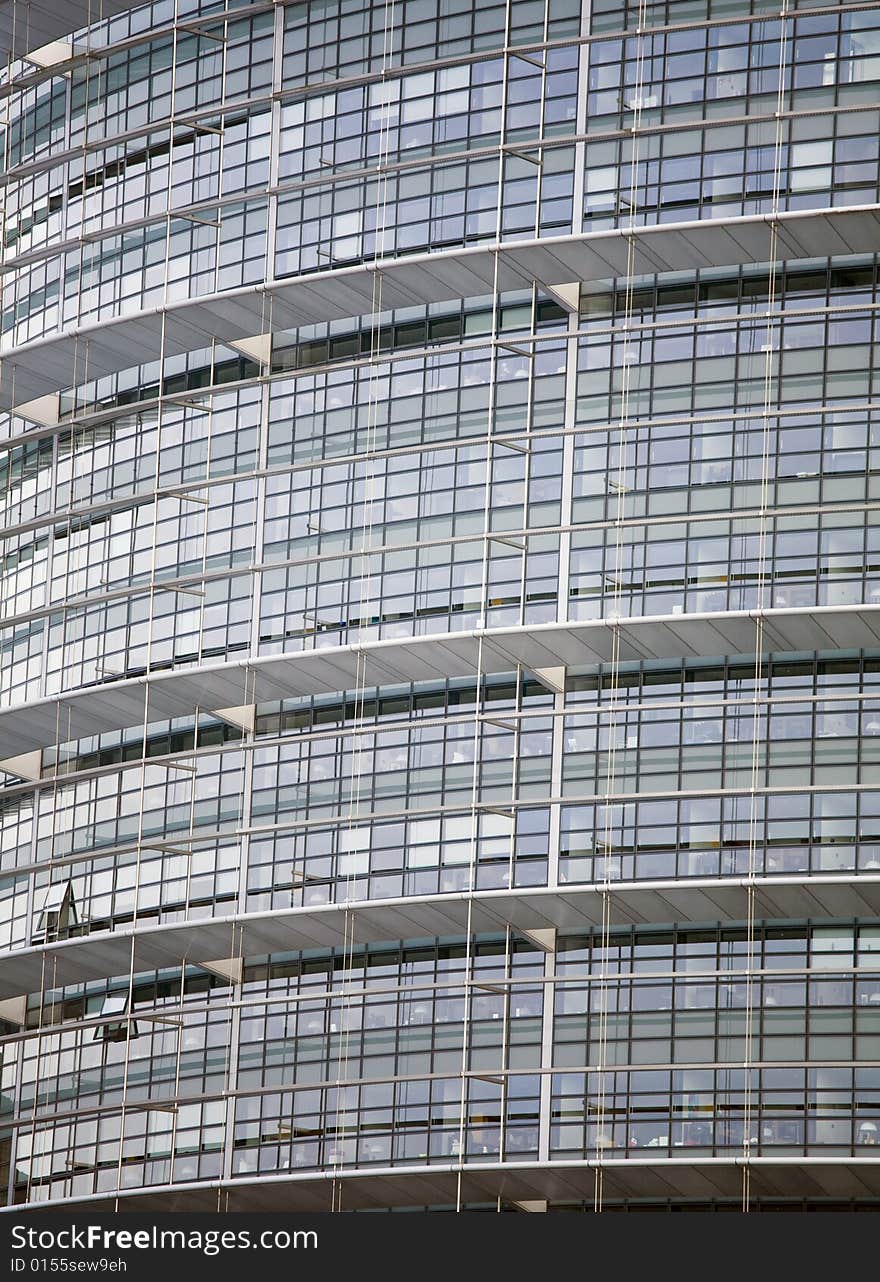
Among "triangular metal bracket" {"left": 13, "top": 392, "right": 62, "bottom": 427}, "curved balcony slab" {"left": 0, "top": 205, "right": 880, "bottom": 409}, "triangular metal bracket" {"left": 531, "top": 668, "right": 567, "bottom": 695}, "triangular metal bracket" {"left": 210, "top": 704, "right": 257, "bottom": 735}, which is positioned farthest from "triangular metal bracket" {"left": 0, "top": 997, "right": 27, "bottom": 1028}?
"triangular metal bracket" {"left": 531, "top": 668, "right": 567, "bottom": 695}

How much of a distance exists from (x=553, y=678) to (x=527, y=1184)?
792 cm

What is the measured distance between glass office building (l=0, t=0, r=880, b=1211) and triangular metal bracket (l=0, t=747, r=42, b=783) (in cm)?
32

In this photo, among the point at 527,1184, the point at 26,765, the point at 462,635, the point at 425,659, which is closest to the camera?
the point at 527,1184

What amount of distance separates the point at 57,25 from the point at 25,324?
5.50 metres

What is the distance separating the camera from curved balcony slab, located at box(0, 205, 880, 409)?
36.7 meters

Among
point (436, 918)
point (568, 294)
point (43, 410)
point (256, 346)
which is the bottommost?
point (436, 918)

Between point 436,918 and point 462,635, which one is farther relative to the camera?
point 436,918

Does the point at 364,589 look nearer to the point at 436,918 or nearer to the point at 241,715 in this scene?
the point at 241,715

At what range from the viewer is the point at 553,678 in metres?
37.7

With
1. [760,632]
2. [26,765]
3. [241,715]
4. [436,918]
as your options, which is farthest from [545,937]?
[26,765]

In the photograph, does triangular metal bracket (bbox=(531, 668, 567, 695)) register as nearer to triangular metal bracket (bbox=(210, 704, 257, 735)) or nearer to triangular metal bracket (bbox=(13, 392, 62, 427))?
triangular metal bracket (bbox=(210, 704, 257, 735))

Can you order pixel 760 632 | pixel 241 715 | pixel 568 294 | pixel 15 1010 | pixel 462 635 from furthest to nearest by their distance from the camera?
1. pixel 15 1010
2. pixel 241 715
3. pixel 568 294
4. pixel 462 635
5. pixel 760 632

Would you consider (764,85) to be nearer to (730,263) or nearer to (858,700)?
(730,263)

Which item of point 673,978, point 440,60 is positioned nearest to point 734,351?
point 440,60
